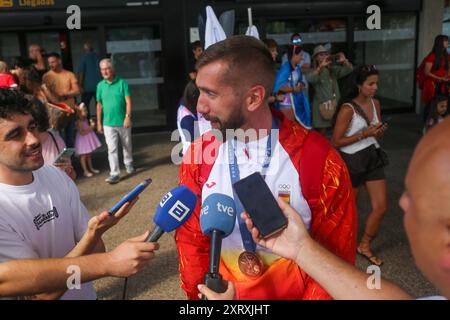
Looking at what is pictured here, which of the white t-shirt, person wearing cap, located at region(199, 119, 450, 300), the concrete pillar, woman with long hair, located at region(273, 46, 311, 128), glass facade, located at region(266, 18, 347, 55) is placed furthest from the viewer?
the concrete pillar

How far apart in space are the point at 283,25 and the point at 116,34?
146 inches

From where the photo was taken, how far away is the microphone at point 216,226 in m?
1.45

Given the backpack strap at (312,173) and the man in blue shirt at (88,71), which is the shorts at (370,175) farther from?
the man in blue shirt at (88,71)

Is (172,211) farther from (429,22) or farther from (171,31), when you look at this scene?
(429,22)

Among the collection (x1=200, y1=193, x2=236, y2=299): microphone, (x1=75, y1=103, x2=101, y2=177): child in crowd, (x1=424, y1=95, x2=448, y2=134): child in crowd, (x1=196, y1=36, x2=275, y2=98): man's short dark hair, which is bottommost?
(x1=75, y1=103, x2=101, y2=177): child in crowd

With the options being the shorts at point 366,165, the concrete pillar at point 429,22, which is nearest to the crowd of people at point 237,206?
the shorts at point 366,165

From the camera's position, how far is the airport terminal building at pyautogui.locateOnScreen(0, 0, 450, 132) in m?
9.57

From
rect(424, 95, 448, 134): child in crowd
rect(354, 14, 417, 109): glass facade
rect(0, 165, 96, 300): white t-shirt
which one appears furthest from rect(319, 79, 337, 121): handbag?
rect(0, 165, 96, 300): white t-shirt

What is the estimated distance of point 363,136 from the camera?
4207 mm

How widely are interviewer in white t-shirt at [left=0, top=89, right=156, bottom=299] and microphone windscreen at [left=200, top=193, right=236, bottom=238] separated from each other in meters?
0.43

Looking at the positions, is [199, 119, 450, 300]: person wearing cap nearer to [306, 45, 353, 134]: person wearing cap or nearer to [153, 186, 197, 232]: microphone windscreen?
[153, 186, 197, 232]: microphone windscreen

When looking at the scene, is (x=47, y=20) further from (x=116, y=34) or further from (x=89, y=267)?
(x=89, y=267)

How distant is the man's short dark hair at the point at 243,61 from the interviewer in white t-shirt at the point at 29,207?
2.55 feet
